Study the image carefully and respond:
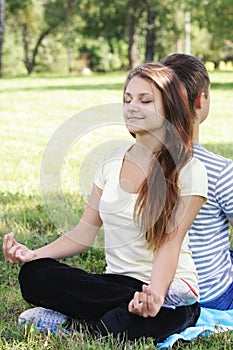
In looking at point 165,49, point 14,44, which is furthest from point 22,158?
point 165,49

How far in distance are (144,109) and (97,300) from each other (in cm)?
74

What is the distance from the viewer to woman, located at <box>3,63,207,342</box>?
2586mm

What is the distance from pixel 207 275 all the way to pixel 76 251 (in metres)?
0.55

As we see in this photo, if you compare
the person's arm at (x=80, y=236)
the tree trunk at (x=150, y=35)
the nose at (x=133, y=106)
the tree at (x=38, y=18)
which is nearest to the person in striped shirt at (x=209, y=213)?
the nose at (x=133, y=106)

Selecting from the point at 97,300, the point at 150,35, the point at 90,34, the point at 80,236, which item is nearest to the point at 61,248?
the point at 80,236

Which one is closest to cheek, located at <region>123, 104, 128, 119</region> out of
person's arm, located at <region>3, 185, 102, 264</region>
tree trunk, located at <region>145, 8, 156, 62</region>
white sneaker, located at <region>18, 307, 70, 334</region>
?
person's arm, located at <region>3, 185, 102, 264</region>

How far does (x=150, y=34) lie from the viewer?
29.2m

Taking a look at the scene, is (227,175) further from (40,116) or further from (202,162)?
(40,116)

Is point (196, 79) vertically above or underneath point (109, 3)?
above

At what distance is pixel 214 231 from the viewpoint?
2.92m

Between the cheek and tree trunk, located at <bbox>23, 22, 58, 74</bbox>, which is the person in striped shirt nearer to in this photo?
the cheek

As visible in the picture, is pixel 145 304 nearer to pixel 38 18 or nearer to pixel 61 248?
pixel 61 248

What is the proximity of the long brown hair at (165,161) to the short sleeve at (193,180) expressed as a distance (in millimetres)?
23

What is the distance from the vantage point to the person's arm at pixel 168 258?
2.46 metres
